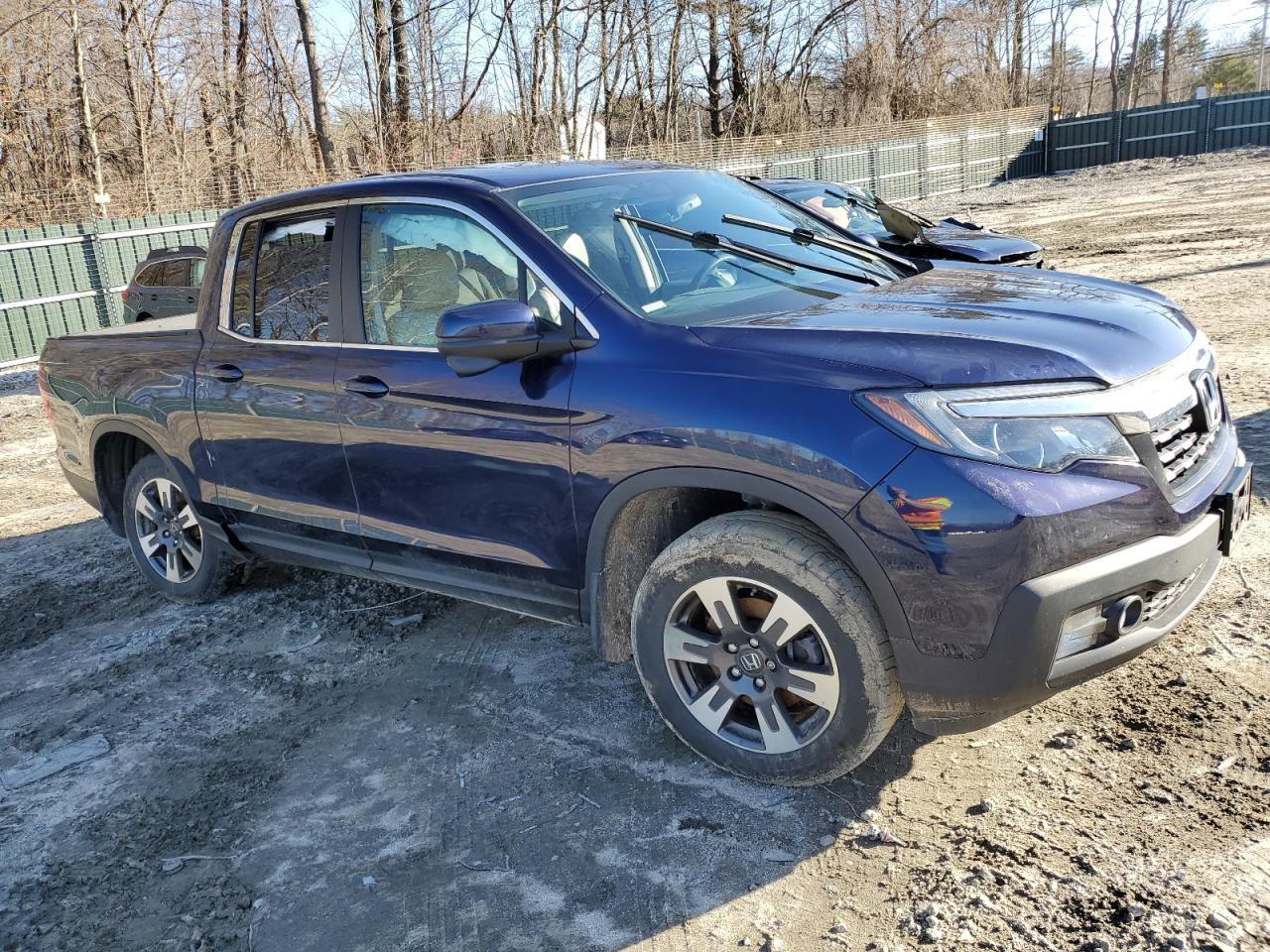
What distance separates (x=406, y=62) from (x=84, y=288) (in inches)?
440

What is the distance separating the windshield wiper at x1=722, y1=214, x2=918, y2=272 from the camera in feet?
13.7

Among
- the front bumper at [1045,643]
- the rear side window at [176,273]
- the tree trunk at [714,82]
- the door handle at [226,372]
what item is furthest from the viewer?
the tree trunk at [714,82]

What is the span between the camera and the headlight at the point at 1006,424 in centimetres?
271

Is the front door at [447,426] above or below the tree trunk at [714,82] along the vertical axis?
below

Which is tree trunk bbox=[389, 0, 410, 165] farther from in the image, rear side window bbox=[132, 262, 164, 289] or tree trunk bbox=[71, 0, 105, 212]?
rear side window bbox=[132, 262, 164, 289]

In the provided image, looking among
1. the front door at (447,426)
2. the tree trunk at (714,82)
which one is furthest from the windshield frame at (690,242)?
the tree trunk at (714,82)

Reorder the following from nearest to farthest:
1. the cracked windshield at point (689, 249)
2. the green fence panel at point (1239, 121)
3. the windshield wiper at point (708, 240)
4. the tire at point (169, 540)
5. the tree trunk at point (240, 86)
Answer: the cracked windshield at point (689, 249)
the windshield wiper at point (708, 240)
the tire at point (169, 540)
the tree trunk at point (240, 86)
the green fence panel at point (1239, 121)

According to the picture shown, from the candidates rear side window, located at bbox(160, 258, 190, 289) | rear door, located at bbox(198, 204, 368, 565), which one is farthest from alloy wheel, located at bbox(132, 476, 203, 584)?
rear side window, located at bbox(160, 258, 190, 289)

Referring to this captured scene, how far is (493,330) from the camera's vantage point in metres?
3.31

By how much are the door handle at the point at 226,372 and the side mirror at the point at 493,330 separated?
1.53 metres

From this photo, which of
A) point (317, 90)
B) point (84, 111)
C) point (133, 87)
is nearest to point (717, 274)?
point (317, 90)

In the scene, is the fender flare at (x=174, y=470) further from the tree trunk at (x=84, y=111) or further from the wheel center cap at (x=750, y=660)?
the tree trunk at (x=84, y=111)

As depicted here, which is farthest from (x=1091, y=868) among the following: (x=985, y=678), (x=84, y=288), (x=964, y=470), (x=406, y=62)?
(x=406, y=62)

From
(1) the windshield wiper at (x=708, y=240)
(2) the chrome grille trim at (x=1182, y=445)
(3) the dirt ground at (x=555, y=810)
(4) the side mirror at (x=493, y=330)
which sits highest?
(1) the windshield wiper at (x=708, y=240)
